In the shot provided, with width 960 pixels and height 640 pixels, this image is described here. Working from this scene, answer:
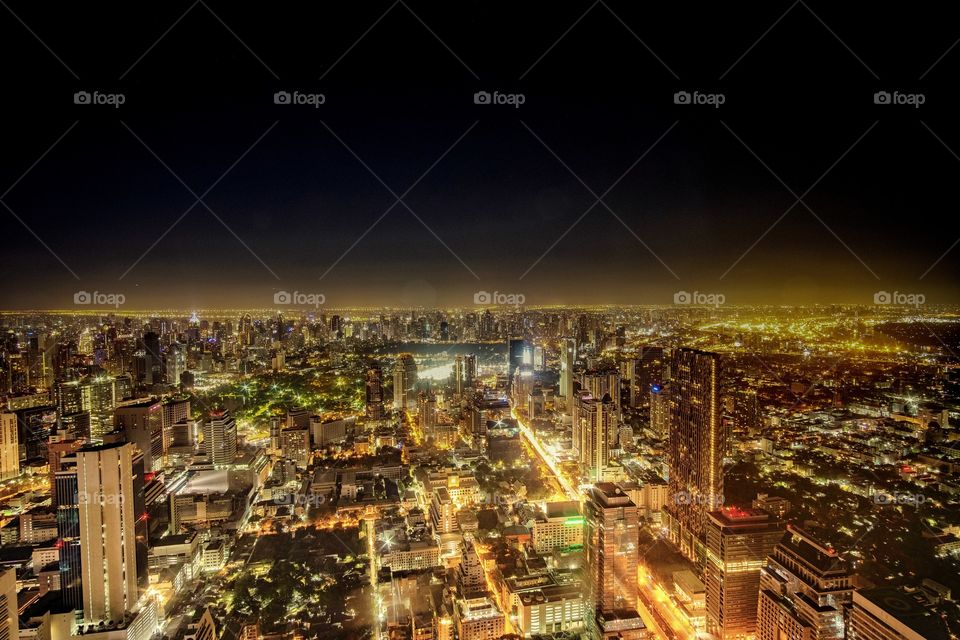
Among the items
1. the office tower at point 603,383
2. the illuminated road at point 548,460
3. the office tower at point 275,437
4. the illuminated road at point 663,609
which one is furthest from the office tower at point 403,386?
the illuminated road at point 663,609

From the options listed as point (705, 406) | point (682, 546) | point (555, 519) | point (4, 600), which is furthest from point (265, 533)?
point (705, 406)

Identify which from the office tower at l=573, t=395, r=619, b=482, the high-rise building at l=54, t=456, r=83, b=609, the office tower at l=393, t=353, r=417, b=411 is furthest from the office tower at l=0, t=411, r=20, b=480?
the office tower at l=573, t=395, r=619, b=482

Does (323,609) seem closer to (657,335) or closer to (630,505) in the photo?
(630,505)

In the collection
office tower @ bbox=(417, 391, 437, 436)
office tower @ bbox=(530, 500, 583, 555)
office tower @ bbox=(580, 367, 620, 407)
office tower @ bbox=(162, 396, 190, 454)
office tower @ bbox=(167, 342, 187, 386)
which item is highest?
office tower @ bbox=(167, 342, 187, 386)

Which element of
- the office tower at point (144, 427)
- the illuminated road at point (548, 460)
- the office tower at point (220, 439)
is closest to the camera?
the illuminated road at point (548, 460)

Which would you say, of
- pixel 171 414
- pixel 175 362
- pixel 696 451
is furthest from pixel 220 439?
pixel 696 451

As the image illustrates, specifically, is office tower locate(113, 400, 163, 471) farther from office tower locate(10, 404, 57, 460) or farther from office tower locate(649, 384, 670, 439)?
office tower locate(649, 384, 670, 439)

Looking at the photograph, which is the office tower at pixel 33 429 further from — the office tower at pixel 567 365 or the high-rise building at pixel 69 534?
the office tower at pixel 567 365
